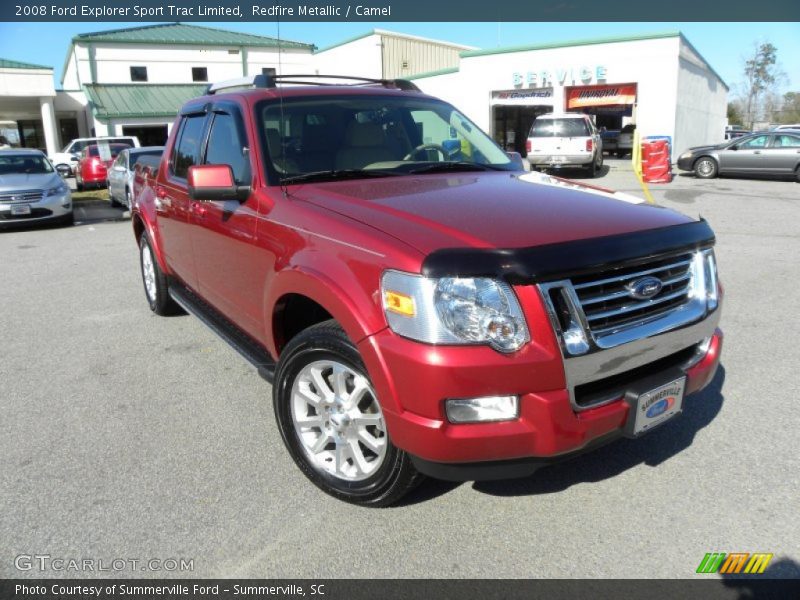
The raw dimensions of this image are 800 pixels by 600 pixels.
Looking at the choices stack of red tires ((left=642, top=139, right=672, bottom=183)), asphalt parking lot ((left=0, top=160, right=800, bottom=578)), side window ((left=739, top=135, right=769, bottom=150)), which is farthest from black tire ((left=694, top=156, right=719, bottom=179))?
asphalt parking lot ((left=0, top=160, right=800, bottom=578))

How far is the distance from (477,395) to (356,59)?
36314mm

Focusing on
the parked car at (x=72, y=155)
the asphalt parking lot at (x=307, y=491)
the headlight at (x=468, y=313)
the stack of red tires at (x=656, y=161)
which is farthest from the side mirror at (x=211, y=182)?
the parked car at (x=72, y=155)

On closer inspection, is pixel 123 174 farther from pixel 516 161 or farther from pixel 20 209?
pixel 516 161

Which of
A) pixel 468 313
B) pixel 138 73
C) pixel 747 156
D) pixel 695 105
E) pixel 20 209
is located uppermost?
pixel 138 73

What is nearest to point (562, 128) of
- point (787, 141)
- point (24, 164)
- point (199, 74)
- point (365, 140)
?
point (787, 141)

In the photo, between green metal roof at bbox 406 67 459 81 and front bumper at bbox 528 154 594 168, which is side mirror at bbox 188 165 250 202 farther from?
green metal roof at bbox 406 67 459 81

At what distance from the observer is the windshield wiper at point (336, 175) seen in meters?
3.41

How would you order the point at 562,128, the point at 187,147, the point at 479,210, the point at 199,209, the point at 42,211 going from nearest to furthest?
the point at 479,210, the point at 199,209, the point at 187,147, the point at 42,211, the point at 562,128

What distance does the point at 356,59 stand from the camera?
1405 inches

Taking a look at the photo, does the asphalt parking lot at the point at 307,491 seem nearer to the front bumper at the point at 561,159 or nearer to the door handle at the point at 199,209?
the door handle at the point at 199,209

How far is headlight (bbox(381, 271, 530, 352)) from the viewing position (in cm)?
231

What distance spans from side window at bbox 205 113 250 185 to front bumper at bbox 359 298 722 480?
65.3 inches

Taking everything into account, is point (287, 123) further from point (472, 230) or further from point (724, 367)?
point (724, 367)

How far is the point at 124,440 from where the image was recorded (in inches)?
141
